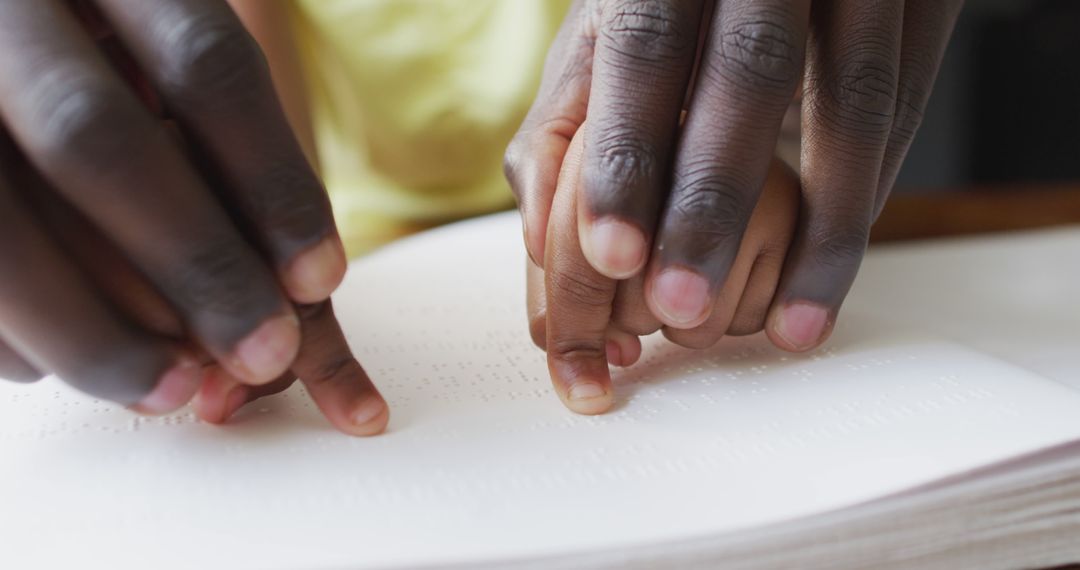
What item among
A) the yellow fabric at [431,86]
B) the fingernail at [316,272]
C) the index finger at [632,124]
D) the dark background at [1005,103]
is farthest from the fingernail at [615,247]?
the dark background at [1005,103]

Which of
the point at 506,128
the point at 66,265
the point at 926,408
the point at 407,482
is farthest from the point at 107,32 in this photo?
the point at 506,128

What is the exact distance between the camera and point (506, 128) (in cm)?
99

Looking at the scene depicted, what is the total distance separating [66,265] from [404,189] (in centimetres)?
69

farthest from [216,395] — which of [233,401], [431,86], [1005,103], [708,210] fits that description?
[1005,103]

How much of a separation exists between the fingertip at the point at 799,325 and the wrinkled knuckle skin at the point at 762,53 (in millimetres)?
106

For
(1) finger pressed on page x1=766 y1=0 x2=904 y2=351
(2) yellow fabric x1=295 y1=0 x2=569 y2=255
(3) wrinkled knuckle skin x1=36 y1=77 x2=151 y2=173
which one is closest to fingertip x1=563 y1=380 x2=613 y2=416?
(1) finger pressed on page x1=766 y1=0 x2=904 y2=351

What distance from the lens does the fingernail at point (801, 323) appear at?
1.46 ft

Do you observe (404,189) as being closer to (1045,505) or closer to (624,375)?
(624,375)

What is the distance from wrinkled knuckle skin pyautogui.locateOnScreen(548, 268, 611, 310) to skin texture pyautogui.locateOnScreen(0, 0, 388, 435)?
11cm

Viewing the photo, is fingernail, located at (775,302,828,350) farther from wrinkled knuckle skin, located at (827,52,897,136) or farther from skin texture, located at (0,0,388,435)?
skin texture, located at (0,0,388,435)

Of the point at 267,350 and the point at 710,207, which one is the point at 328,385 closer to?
the point at 267,350

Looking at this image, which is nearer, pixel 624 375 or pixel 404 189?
pixel 624 375

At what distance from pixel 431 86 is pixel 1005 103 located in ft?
3.59

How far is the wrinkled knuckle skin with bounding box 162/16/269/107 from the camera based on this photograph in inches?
13.2
